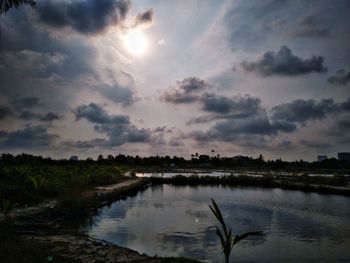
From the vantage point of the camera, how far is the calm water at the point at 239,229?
43.9 feet

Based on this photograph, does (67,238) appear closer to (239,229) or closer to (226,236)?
(226,236)

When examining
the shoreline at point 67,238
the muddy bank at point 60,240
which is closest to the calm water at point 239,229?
the shoreline at point 67,238

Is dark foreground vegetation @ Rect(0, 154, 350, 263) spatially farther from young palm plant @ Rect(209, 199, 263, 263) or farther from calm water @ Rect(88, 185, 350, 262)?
young palm plant @ Rect(209, 199, 263, 263)

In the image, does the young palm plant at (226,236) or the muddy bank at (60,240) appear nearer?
the young palm plant at (226,236)

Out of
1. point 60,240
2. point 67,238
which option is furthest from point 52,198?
point 60,240

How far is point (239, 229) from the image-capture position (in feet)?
59.0

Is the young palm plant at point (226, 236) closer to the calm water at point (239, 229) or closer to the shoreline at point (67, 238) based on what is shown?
the shoreline at point (67, 238)

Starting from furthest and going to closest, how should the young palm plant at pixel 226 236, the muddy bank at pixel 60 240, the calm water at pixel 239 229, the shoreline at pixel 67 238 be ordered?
1. the calm water at pixel 239 229
2. the shoreline at pixel 67 238
3. the muddy bank at pixel 60 240
4. the young palm plant at pixel 226 236

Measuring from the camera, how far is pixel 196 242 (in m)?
14.8

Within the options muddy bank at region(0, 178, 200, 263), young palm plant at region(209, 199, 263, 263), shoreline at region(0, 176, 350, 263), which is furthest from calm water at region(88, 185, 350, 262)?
young palm plant at region(209, 199, 263, 263)

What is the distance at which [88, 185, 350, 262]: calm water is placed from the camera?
13375 mm

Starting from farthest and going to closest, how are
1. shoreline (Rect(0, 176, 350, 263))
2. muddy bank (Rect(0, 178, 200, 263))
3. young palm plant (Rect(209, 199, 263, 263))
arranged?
shoreline (Rect(0, 176, 350, 263)), muddy bank (Rect(0, 178, 200, 263)), young palm plant (Rect(209, 199, 263, 263))

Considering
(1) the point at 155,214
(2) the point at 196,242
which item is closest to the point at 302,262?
(2) the point at 196,242

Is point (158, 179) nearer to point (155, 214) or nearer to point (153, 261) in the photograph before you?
point (155, 214)
